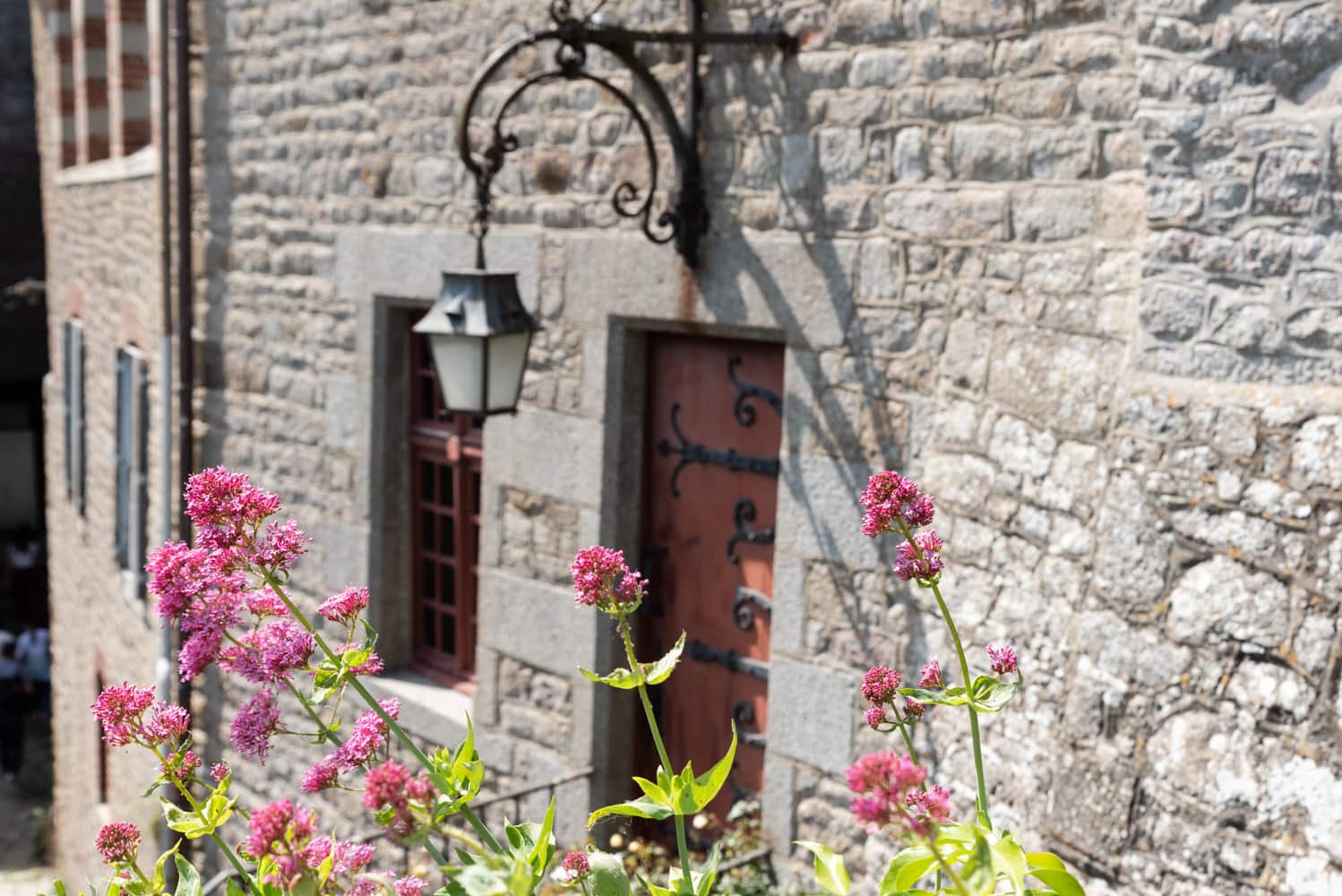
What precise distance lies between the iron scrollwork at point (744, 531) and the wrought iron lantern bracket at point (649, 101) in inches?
33.0

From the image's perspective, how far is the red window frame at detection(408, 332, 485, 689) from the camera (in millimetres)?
5922

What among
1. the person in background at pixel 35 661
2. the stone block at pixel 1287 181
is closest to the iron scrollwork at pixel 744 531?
the stone block at pixel 1287 181

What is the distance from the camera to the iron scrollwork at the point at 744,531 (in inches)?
181

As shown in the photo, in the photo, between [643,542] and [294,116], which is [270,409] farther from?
[643,542]

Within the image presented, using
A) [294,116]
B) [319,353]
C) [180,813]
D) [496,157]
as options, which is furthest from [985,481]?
[294,116]

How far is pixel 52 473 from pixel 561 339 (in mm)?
8231

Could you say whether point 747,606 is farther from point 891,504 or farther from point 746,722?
point 891,504

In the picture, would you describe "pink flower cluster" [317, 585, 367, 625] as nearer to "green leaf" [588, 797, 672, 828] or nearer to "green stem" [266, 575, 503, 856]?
"green stem" [266, 575, 503, 856]

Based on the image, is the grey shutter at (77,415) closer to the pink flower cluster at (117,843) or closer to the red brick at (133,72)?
the red brick at (133,72)

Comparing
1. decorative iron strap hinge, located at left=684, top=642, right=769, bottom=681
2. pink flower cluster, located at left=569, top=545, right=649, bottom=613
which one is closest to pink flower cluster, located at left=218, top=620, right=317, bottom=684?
pink flower cluster, located at left=569, top=545, right=649, bottom=613

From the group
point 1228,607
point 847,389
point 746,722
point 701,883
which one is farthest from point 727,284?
point 701,883

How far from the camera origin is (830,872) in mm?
1540

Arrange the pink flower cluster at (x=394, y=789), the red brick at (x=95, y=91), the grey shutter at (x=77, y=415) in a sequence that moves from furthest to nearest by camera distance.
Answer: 1. the grey shutter at (x=77, y=415)
2. the red brick at (x=95, y=91)
3. the pink flower cluster at (x=394, y=789)

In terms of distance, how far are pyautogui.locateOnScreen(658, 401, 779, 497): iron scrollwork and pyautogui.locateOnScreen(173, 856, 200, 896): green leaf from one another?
301cm
